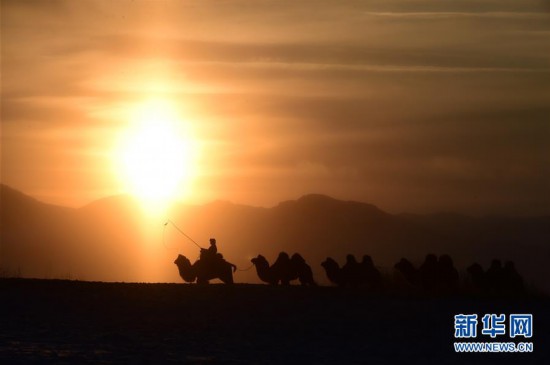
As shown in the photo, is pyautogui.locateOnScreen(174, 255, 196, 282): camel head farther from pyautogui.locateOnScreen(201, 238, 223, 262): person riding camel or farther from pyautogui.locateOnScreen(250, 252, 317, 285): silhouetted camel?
pyautogui.locateOnScreen(250, 252, 317, 285): silhouetted camel

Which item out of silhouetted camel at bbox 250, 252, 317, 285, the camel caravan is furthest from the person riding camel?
silhouetted camel at bbox 250, 252, 317, 285

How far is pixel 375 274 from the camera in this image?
3041cm

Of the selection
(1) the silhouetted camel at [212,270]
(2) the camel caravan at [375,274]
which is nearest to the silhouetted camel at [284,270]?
(2) the camel caravan at [375,274]

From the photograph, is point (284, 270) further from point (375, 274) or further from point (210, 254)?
point (375, 274)

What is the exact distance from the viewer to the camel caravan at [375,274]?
1160 inches

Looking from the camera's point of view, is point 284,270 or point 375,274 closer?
point 375,274

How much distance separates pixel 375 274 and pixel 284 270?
3.00 m

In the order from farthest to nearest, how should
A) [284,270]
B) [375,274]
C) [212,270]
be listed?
[284,270], [212,270], [375,274]

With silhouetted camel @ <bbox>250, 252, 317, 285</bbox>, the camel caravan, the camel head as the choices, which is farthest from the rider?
silhouetted camel @ <bbox>250, 252, 317, 285</bbox>

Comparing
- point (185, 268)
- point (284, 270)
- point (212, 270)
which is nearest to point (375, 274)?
point (284, 270)

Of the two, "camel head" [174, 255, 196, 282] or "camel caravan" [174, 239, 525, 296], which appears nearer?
"camel caravan" [174, 239, 525, 296]

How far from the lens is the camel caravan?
29.5 metres

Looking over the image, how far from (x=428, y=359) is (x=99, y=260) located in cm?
6929

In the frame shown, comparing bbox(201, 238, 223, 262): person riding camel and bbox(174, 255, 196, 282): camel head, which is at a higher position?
bbox(201, 238, 223, 262): person riding camel
